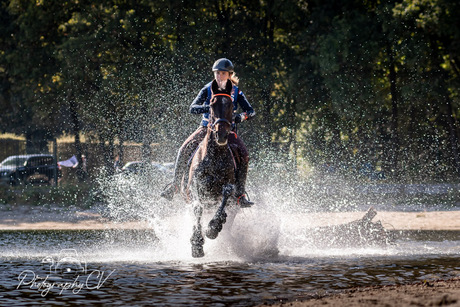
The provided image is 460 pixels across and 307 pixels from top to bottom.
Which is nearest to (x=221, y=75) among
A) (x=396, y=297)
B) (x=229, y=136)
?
(x=229, y=136)

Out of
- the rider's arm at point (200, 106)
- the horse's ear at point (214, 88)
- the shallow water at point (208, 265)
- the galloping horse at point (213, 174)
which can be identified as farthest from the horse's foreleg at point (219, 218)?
the horse's ear at point (214, 88)

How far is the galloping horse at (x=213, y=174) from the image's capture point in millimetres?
11594

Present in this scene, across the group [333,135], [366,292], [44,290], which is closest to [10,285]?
[44,290]

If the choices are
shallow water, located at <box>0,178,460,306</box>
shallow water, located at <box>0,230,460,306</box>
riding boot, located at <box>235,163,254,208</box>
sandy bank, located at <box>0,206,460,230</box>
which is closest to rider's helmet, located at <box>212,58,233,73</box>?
riding boot, located at <box>235,163,254,208</box>

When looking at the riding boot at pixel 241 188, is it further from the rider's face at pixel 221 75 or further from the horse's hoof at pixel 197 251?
the rider's face at pixel 221 75

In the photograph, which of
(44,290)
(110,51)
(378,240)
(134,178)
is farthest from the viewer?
(110,51)

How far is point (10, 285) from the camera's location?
937 centimetres

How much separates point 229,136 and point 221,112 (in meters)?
1.25

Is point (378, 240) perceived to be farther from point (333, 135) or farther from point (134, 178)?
point (333, 135)

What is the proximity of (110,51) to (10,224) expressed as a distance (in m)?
14.8

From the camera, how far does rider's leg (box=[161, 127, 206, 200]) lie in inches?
511

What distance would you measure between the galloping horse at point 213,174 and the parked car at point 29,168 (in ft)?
64.1

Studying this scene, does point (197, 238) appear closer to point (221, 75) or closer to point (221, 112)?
point (221, 112)

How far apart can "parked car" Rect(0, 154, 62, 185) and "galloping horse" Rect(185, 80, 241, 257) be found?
19532 mm
